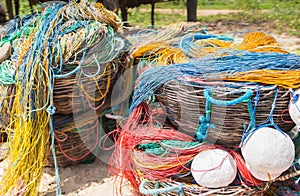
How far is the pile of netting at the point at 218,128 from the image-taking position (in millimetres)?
2066

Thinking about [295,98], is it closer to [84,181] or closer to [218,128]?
[218,128]

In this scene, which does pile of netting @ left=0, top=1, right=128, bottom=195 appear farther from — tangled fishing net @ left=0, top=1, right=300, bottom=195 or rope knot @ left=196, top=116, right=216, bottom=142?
rope knot @ left=196, top=116, right=216, bottom=142

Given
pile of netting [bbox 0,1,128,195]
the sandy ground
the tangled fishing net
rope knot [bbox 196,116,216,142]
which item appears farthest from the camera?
the sandy ground

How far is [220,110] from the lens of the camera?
2.15 meters

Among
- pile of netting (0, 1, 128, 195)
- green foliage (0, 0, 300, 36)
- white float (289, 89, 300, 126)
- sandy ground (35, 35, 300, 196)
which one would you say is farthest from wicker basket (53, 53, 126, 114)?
green foliage (0, 0, 300, 36)

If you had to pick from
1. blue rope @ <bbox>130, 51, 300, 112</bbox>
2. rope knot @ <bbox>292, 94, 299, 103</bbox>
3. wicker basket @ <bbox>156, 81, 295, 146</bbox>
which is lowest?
wicker basket @ <bbox>156, 81, 295, 146</bbox>

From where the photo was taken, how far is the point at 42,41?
8.98ft

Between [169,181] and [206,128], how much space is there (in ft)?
1.34

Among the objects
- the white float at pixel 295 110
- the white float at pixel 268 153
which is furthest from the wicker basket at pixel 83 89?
the white float at pixel 295 110

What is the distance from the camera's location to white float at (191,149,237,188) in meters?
2.16

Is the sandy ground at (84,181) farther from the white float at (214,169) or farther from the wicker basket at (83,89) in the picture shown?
Result: the white float at (214,169)

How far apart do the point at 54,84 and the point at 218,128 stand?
1.24 m

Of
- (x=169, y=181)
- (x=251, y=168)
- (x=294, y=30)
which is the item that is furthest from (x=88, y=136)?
(x=294, y=30)

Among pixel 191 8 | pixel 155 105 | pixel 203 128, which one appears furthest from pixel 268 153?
pixel 191 8
